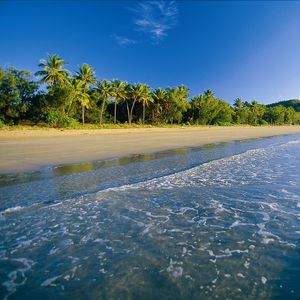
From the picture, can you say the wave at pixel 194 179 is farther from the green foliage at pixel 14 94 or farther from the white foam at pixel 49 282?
the green foliage at pixel 14 94

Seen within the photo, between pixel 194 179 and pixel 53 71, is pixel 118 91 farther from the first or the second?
pixel 194 179

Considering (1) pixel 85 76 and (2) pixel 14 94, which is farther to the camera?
(1) pixel 85 76

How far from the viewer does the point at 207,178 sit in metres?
8.98

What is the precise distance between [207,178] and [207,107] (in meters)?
60.3

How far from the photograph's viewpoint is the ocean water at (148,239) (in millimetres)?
3102

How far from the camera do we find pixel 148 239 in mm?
4387

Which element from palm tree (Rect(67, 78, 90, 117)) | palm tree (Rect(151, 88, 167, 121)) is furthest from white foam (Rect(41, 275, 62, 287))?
palm tree (Rect(151, 88, 167, 121))

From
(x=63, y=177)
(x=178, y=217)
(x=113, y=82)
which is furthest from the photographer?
(x=113, y=82)

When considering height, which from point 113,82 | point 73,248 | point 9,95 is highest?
point 113,82

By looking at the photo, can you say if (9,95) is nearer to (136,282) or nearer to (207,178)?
(207,178)

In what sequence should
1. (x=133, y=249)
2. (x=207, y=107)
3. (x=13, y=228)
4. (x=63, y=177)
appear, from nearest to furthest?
(x=133, y=249)
(x=13, y=228)
(x=63, y=177)
(x=207, y=107)

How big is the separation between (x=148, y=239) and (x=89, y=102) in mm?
45494

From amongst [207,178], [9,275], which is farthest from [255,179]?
[9,275]

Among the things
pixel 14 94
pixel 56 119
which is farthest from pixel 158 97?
pixel 14 94
